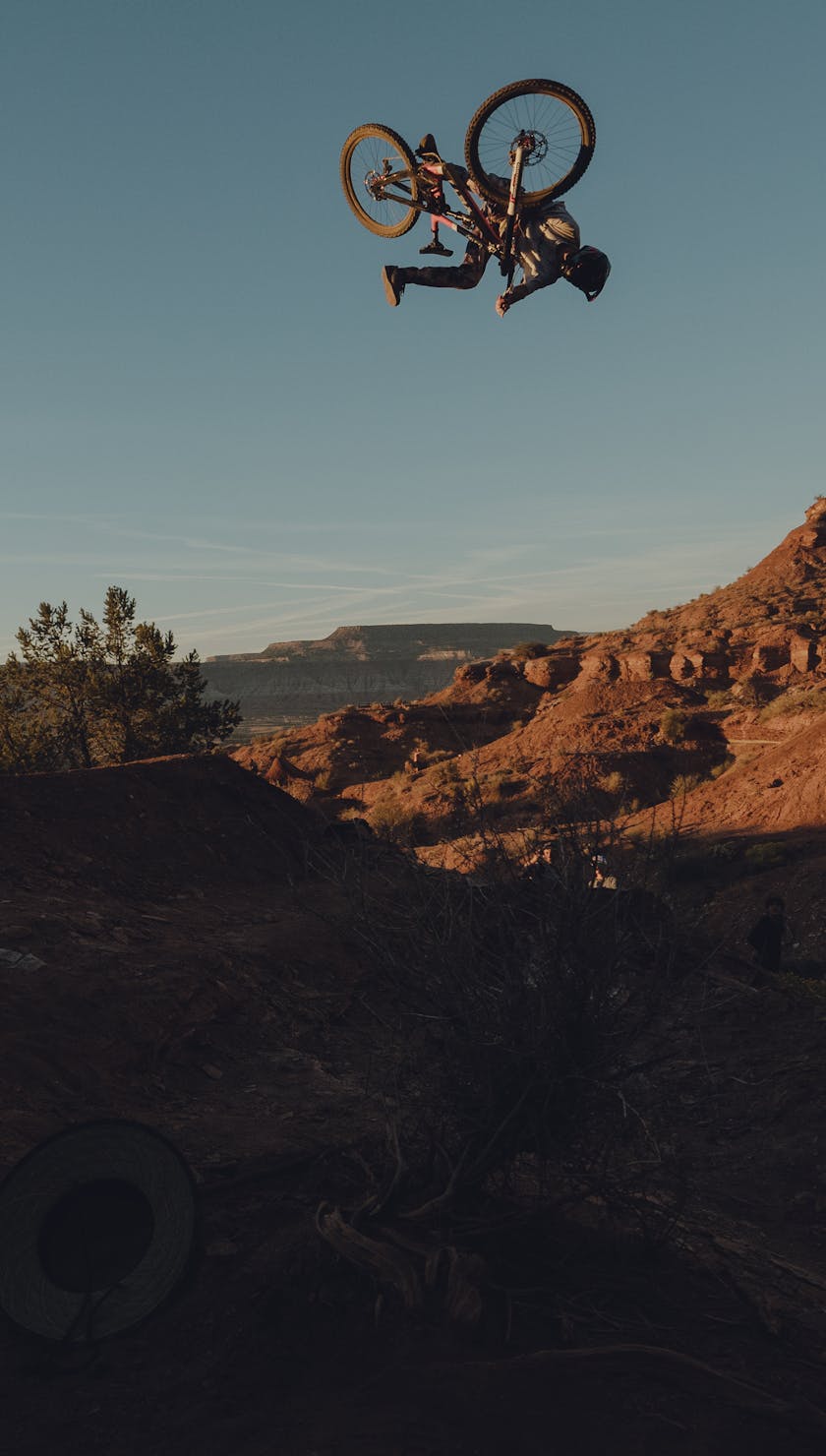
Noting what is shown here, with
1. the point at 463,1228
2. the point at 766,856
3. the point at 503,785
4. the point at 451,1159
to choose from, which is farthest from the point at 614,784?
the point at 463,1228

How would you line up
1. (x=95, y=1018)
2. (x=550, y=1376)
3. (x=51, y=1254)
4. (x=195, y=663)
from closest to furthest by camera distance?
Result: (x=550, y=1376) < (x=51, y=1254) < (x=95, y=1018) < (x=195, y=663)

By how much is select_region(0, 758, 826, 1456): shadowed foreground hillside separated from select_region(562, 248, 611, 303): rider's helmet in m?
4.61

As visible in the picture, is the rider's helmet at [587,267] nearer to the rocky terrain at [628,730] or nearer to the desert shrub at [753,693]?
the rocky terrain at [628,730]

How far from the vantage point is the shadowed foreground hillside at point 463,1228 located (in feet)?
12.5

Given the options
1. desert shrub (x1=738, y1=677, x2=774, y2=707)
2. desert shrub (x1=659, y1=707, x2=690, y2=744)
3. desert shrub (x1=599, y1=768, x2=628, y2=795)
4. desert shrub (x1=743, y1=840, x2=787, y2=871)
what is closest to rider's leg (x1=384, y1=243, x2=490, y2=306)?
desert shrub (x1=743, y1=840, x2=787, y2=871)

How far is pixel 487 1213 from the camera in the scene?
5.10 metres

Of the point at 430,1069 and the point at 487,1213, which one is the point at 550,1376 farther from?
the point at 430,1069

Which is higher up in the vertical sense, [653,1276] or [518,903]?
[518,903]

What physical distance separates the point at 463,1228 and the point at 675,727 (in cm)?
→ 3505

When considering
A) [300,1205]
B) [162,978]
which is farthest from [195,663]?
[300,1205]

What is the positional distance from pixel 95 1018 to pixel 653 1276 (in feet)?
18.1

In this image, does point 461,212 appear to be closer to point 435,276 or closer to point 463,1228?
point 435,276

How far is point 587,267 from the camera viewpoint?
686 cm

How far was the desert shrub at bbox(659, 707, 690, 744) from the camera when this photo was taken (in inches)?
1492
